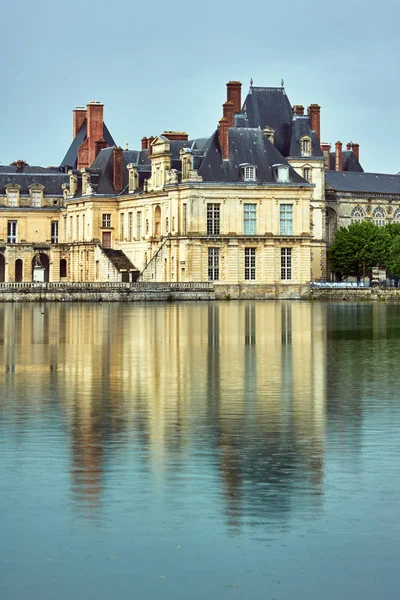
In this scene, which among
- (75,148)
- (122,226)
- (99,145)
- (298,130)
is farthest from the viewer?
(75,148)

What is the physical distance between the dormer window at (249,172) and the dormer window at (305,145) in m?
9.22

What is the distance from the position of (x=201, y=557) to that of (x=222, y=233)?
240 ft

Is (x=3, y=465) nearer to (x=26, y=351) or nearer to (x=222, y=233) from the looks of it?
(x=26, y=351)

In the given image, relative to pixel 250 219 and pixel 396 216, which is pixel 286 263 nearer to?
pixel 250 219

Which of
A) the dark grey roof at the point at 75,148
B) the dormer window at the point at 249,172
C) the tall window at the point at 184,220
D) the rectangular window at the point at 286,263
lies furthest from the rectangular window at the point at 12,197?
the rectangular window at the point at 286,263

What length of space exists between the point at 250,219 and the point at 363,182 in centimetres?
3172

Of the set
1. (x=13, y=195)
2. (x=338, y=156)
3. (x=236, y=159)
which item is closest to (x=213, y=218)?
(x=236, y=159)

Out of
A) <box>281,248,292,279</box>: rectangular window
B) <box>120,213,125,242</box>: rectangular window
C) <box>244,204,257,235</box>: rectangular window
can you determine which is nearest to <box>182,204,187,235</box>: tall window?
<box>244,204,257,235</box>: rectangular window

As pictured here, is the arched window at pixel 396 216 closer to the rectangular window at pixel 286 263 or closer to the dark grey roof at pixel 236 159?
the rectangular window at pixel 286 263

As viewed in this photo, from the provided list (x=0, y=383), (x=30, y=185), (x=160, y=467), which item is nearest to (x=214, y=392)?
(x=0, y=383)

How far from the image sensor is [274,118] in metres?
91.8

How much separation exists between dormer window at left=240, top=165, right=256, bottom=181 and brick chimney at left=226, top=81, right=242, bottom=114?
7263 mm

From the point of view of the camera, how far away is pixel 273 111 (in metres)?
91.8

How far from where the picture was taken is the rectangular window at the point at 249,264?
277 feet
